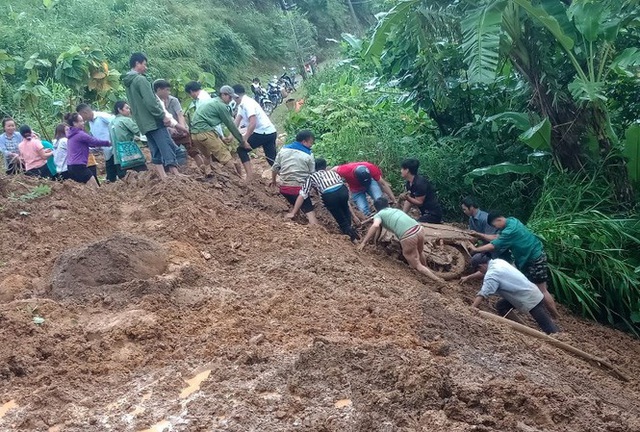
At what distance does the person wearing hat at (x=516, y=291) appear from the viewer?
7789 mm

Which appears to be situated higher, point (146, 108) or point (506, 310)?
point (146, 108)

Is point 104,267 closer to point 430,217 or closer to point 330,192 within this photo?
point 330,192

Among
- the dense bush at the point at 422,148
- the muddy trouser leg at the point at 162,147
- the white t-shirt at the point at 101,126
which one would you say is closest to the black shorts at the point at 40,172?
the white t-shirt at the point at 101,126

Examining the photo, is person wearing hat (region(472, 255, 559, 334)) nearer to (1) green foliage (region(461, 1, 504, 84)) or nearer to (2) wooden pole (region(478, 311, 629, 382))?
(2) wooden pole (region(478, 311, 629, 382))

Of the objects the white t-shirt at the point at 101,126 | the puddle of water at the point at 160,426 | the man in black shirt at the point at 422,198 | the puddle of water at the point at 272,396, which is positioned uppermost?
the white t-shirt at the point at 101,126

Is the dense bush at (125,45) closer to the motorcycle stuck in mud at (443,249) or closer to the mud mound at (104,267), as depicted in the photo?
the mud mound at (104,267)

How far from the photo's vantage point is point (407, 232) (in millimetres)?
8430

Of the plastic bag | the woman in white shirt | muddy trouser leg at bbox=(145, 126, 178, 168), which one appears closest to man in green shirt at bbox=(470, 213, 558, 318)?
muddy trouser leg at bbox=(145, 126, 178, 168)

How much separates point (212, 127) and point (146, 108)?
153 cm

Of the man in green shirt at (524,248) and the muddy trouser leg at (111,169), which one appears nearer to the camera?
the man in green shirt at (524,248)

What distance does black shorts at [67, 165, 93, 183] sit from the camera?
10273 mm

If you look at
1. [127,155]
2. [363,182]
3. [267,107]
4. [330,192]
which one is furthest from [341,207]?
[267,107]

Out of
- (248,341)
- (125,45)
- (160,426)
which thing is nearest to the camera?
(160,426)

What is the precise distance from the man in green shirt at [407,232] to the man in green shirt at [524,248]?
75cm
